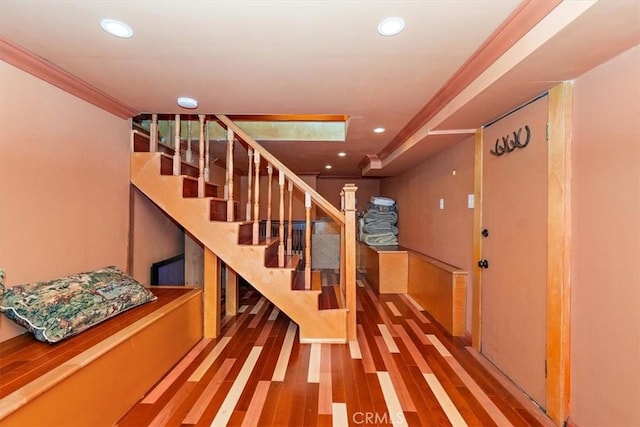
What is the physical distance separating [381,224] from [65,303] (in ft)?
13.9

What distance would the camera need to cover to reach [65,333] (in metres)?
1.61

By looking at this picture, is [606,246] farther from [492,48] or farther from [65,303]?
[65,303]

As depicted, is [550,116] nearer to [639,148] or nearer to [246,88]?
[639,148]

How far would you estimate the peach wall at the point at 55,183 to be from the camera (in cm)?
163

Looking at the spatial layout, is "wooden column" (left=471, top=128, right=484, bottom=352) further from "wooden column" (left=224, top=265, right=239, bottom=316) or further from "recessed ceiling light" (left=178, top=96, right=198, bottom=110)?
"wooden column" (left=224, top=265, right=239, bottom=316)

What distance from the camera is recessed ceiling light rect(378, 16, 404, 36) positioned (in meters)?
1.31

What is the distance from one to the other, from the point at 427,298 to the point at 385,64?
273 centimetres

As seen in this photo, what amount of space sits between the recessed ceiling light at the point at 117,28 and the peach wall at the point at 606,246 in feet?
7.40

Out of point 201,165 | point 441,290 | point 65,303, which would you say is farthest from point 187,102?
point 441,290

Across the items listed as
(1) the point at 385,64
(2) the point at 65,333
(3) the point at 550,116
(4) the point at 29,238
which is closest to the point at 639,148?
(3) the point at 550,116

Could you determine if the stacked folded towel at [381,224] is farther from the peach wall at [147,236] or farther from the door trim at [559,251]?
the door trim at [559,251]

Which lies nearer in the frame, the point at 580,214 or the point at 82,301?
the point at 580,214

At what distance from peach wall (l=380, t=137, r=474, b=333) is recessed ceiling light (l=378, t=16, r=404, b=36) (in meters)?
1.67

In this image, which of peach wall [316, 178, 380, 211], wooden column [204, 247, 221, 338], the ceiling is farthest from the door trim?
peach wall [316, 178, 380, 211]
